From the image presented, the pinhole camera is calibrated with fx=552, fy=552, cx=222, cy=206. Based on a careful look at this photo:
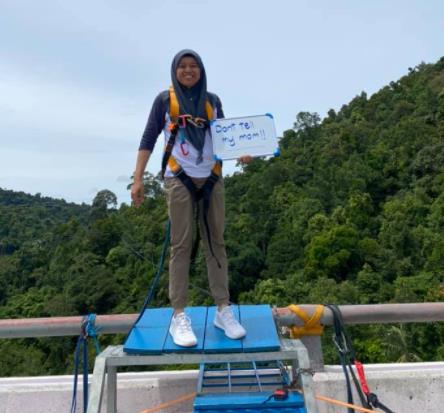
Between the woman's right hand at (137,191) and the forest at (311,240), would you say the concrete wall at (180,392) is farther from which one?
the forest at (311,240)

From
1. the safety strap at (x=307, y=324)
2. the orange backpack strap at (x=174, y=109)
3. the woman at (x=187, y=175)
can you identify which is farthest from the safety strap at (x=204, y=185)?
the safety strap at (x=307, y=324)

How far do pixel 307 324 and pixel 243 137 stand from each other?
1229 millimetres

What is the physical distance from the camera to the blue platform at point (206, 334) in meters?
2.78

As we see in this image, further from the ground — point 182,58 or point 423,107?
point 423,107

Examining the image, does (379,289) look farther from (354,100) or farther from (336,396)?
(354,100)

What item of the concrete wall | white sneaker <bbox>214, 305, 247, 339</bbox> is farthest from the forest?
white sneaker <bbox>214, 305, 247, 339</bbox>

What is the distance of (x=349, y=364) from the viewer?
3.25 meters

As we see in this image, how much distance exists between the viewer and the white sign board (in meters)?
3.15

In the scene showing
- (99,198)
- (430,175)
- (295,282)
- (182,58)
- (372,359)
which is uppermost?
(99,198)

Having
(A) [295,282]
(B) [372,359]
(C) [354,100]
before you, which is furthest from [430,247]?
(C) [354,100]

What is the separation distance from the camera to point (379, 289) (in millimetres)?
40438

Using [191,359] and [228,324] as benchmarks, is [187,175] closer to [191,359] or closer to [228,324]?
[228,324]

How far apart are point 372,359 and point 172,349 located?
89.8 ft

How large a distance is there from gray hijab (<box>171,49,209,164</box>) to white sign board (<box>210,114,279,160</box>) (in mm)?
93
